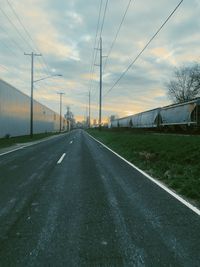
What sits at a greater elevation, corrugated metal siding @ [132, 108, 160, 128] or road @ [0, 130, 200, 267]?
corrugated metal siding @ [132, 108, 160, 128]

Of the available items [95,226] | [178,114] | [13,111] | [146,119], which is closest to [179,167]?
[95,226]

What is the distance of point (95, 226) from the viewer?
5.30 meters

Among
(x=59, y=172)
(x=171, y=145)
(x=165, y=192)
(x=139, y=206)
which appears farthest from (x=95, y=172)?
(x=171, y=145)

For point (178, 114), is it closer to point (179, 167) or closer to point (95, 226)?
point (179, 167)

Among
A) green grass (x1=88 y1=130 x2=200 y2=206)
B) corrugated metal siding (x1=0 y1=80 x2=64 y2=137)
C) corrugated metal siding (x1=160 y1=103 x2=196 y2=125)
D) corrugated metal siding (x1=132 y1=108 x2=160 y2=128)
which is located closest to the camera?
green grass (x1=88 y1=130 x2=200 y2=206)

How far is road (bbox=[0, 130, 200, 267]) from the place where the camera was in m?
4.07

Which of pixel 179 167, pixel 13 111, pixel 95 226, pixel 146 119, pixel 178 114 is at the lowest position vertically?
pixel 95 226

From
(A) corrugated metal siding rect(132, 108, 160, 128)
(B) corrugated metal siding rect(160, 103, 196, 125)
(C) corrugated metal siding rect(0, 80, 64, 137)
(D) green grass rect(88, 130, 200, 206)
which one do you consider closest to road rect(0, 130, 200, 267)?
(D) green grass rect(88, 130, 200, 206)

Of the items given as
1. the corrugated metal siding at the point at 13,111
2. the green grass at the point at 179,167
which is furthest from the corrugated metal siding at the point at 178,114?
the corrugated metal siding at the point at 13,111

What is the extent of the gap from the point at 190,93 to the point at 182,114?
51726 millimetres

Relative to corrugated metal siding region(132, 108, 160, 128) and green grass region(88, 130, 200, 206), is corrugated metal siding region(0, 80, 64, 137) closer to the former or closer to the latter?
corrugated metal siding region(132, 108, 160, 128)

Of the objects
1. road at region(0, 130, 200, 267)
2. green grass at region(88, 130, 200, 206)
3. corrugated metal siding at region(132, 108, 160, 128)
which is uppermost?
corrugated metal siding at region(132, 108, 160, 128)

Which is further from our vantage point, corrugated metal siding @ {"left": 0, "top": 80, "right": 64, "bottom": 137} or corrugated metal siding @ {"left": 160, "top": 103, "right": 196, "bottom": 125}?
corrugated metal siding @ {"left": 0, "top": 80, "right": 64, "bottom": 137}

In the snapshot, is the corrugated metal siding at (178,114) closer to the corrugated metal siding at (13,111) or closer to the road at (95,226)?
the road at (95,226)
